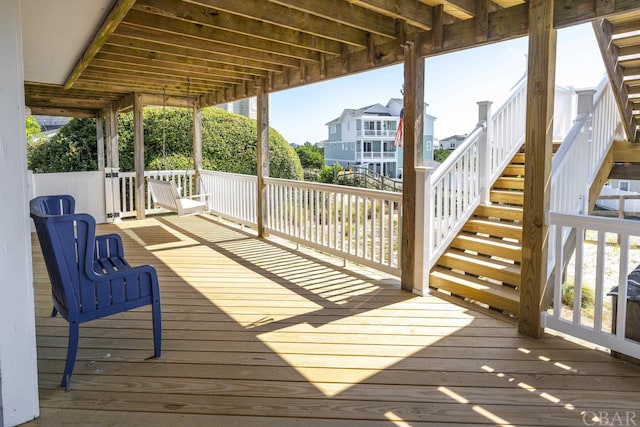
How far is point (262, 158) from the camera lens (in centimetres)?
673

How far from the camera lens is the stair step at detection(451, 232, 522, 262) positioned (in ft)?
13.5

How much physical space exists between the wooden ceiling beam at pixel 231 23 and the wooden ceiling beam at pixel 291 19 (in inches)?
11.7

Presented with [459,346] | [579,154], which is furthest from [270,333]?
[579,154]

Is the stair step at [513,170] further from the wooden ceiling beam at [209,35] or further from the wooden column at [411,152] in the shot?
the wooden ceiling beam at [209,35]

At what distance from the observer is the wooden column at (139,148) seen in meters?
8.02

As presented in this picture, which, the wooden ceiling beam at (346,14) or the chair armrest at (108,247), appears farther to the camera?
the wooden ceiling beam at (346,14)

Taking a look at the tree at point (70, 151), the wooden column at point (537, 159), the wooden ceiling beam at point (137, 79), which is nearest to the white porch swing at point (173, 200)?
the wooden ceiling beam at point (137, 79)

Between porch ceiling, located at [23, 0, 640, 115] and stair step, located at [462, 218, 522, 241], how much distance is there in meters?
1.79

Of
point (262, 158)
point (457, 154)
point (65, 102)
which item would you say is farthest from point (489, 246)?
point (65, 102)

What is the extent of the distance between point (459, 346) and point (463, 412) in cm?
82

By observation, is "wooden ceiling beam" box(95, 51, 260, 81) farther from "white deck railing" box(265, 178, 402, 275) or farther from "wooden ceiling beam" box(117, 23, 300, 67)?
"white deck railing" box(265, 178, 402, 275)

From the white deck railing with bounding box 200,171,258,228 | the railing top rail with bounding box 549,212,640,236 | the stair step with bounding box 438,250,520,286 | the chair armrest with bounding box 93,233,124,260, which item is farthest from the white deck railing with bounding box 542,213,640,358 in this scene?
the white deck railing with bounding box 200,171,258,228

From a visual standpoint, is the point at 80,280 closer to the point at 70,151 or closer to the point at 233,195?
the point at 233,195

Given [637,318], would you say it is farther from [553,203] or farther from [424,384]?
[424,384]
